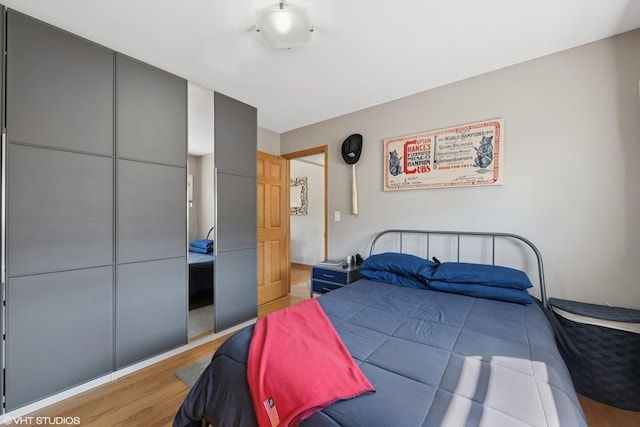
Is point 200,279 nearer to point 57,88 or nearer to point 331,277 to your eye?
point 331,277

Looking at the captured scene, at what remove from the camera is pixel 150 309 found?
87.4 inches

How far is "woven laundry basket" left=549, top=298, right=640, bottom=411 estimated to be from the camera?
1.66m

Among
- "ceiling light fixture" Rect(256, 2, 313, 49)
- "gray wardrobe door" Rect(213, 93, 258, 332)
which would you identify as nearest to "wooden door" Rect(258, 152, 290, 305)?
"gray wardrobe door" Rect(213, 93, 258, 332)

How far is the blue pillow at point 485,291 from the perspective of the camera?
75.0 inches

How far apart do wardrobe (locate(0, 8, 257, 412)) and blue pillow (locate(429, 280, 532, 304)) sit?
2.29 m

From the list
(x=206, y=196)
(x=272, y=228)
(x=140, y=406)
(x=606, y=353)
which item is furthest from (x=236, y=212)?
(x=606, y=353)

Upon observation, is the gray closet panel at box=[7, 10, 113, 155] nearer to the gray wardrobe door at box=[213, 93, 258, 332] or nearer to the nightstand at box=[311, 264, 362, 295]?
the gray wardrobe door at box=[213, 93, 258, 332]

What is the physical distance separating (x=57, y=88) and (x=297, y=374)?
7.76 ft

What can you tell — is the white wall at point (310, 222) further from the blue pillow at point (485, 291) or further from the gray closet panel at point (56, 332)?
the gray closet panel at point (56, 332)

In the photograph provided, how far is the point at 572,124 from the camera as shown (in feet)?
6.75

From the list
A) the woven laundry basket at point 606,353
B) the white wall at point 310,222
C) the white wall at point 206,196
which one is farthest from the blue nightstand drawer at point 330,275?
the white wall at point 310,222

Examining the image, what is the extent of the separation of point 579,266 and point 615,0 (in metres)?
1.77

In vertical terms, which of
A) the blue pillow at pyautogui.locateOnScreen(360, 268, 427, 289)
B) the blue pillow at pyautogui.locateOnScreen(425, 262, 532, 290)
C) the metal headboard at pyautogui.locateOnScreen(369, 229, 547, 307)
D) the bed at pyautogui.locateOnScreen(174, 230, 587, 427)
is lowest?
the bed at pyautogui.locateOnScreen(174, 230, 587, 427)

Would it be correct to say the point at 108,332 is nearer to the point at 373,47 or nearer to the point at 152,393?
the point at 152,393
